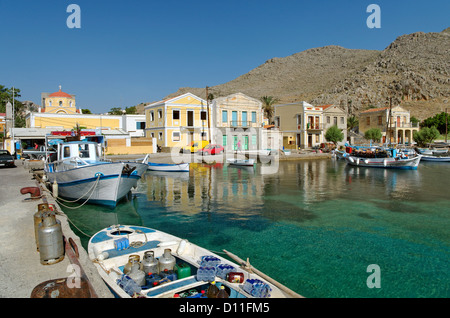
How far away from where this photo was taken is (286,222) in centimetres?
1377

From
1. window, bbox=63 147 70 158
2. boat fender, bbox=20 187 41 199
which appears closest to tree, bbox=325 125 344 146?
window, bbox=63 147 70 158

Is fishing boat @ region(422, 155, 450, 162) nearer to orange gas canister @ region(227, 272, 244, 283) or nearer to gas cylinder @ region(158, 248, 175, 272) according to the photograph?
orange gas canister @ region(227, 272, 244, 283)

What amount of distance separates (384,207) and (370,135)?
171 feet

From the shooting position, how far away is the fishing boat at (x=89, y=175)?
1516 cm

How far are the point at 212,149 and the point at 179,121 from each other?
6861mm

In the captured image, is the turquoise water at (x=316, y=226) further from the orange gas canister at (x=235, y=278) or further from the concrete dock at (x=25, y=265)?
the concrete dock at (x=25, y=265)

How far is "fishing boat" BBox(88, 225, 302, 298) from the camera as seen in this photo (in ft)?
18.4

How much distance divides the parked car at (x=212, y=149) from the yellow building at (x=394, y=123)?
41208mm

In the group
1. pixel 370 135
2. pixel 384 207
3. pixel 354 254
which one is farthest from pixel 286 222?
pixel 370 135

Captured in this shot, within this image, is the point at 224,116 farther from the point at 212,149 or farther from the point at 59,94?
the point at 59,94

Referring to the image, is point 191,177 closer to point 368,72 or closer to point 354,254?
point 354,254

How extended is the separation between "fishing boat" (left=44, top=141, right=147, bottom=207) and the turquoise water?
81 centimetres

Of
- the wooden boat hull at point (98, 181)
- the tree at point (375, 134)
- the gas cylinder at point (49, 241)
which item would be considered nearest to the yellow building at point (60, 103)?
the wooden boat hull at point (98, 181)

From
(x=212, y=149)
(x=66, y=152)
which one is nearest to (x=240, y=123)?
(x=212, y=149)
